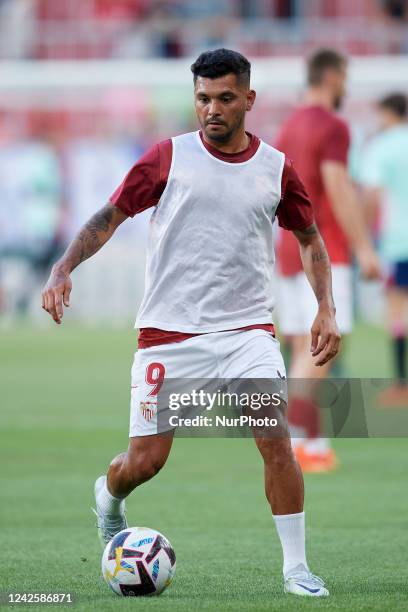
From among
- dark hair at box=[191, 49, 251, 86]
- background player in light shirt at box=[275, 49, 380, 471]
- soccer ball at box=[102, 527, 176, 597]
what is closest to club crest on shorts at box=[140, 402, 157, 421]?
soccer ball at box=[102, 527, 176, 597]

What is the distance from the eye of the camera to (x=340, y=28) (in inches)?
1163

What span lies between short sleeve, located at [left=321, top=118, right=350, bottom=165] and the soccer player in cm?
403

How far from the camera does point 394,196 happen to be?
1538 cm

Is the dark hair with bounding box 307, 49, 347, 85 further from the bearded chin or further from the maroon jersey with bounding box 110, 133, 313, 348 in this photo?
the bearded chin

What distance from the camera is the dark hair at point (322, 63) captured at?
10461 mm

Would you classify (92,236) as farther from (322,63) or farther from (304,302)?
(322,63)

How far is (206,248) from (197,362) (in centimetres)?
50

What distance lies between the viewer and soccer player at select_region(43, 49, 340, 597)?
21.1 feet

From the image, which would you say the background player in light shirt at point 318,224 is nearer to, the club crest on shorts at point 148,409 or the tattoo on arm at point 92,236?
the club crest on shorts at point 148,409

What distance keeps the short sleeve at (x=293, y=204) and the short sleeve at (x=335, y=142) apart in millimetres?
3903

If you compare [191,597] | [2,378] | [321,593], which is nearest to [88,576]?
[191,597]

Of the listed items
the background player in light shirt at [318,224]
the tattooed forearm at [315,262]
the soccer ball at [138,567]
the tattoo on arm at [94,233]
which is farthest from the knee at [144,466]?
the background player in light shirt at [318,224]

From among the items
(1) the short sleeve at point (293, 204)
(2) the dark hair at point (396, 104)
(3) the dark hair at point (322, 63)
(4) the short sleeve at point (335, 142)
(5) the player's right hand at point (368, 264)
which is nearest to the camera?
(1) the short sleeve at point (293, 204)

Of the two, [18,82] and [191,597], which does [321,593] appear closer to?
[191,597]
